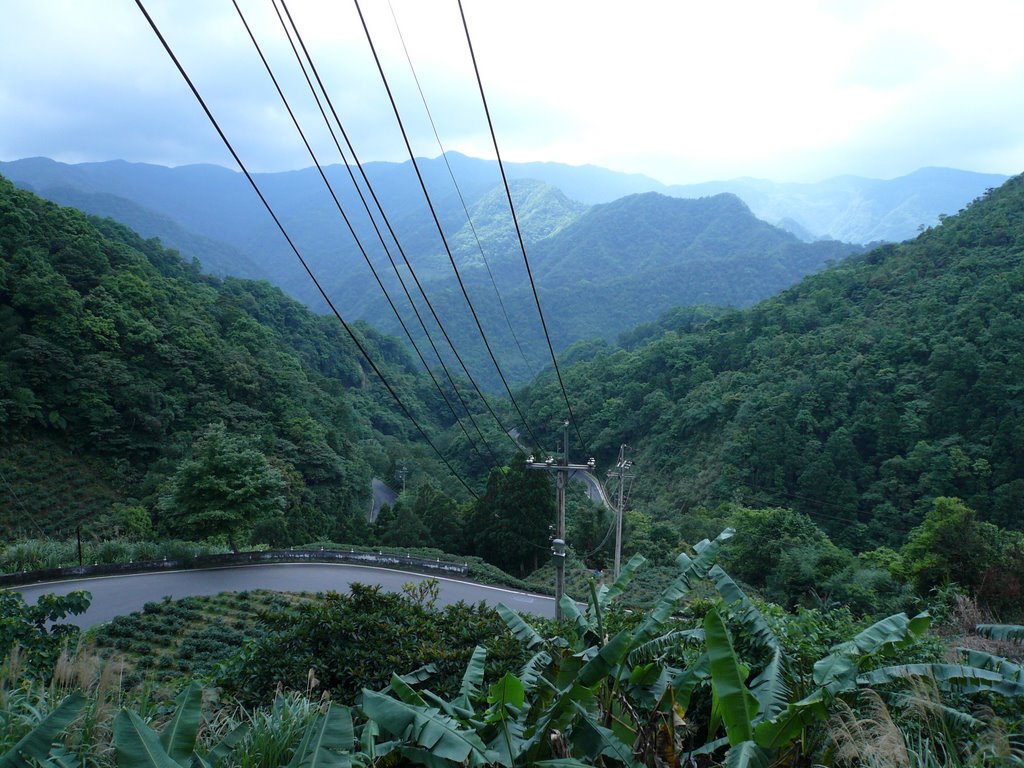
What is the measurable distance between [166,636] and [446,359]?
97757 millimetres

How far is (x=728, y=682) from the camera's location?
8.46 feet

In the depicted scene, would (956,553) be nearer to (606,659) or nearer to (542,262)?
(606,659)

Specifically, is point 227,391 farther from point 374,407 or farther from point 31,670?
point 31,670

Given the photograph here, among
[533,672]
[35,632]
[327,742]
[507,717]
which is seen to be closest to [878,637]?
[533,672]

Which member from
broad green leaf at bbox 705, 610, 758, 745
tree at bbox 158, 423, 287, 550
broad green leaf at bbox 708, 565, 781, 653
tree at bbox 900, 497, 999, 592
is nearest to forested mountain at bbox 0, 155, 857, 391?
tree at bbox 158, 423, 287, 550

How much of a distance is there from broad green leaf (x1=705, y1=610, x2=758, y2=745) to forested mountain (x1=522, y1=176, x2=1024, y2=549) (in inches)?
1057

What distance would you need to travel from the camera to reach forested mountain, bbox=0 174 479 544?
20.2 meters

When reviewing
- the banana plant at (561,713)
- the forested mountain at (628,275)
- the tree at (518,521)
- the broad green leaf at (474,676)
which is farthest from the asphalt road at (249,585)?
the forested mountain at (628,275)

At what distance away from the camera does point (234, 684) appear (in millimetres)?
4480

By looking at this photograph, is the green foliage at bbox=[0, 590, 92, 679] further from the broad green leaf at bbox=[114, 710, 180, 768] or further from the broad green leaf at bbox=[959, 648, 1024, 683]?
the broad green leaf at bbox=[959, 648, 1024, 683]

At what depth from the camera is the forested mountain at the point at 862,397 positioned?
88.3ft

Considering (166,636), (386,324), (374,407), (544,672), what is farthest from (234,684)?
(386,324)

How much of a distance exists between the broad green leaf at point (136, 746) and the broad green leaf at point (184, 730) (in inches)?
8.0

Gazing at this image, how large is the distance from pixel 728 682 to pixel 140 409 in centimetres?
3222
